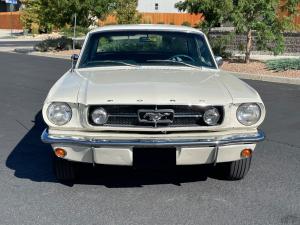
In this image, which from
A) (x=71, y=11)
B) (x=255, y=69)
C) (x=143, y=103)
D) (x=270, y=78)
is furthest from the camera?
(x=71, y=11)

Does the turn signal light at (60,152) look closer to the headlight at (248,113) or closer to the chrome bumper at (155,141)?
the chrome bumper at (155,141)

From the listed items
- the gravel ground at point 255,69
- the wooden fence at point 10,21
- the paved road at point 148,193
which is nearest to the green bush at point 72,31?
the gravel ground at point 255,69

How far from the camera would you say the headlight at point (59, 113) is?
14.0ft

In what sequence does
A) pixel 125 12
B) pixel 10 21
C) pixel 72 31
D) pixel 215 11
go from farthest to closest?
pixel 10 21
pixel 72 31
pixel 125 12
pixel 215 11

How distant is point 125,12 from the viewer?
2384 cm

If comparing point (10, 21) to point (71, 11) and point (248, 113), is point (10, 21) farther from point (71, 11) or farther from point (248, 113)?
point (248, 113)

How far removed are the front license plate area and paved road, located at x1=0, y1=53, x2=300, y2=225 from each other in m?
0.35

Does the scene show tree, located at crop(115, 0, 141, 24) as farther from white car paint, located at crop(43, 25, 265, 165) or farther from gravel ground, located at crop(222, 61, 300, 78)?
white car paint, located at crop(43, 25, 265, 165)

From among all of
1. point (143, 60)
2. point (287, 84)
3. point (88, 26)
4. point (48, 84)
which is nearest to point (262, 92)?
point (287, 84)

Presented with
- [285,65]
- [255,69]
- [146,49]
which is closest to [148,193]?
[146,49]

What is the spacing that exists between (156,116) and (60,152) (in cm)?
90

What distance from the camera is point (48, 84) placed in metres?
12.1

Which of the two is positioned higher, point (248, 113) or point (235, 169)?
point (248, 113)

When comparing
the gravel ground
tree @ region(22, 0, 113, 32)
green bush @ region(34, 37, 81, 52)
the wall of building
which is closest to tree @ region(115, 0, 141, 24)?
tree @ region(22, 0, 113, 32)
